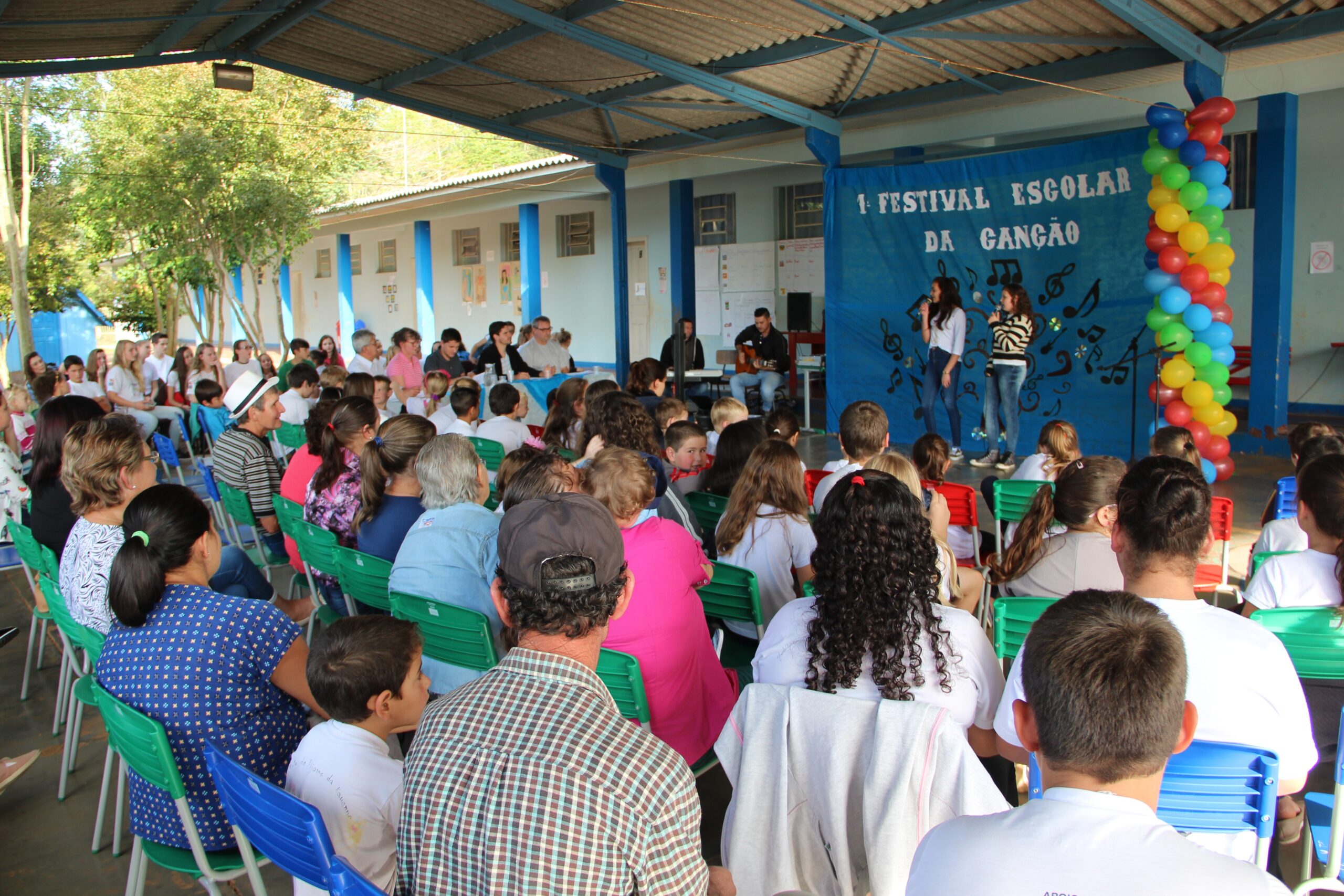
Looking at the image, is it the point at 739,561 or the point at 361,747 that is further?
the point at 739,561

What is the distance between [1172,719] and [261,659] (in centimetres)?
191

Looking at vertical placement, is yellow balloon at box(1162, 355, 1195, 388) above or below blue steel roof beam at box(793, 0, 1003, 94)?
below

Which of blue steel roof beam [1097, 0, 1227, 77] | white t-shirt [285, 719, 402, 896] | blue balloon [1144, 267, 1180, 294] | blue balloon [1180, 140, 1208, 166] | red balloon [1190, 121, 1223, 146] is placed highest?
blue steel roof beam [1097, 0, 1227, 77]

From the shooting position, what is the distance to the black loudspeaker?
13461 mm

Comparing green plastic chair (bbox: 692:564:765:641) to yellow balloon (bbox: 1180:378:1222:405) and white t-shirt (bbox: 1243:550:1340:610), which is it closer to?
white t-shirt (bbox: 1243:550:1340:610)

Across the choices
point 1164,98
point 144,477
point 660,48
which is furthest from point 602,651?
point 1164,98

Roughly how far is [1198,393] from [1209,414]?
165 mm

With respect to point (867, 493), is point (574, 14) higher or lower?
higher

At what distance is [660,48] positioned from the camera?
8.59m

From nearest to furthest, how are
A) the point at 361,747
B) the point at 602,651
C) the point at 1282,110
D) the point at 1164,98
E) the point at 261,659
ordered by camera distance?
the point at 361,747, the point at 261,659, the point at 602,651, the point at 1282,110, the point at 1164,98

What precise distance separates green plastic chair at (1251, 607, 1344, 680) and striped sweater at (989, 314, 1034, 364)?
5.94 m

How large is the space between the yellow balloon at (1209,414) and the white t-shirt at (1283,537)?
13.1 feet

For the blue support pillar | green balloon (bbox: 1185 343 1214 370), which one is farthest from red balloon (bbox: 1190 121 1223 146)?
the blue support pillar

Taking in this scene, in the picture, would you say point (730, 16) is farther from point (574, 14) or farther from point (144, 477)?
point (144, 477)
